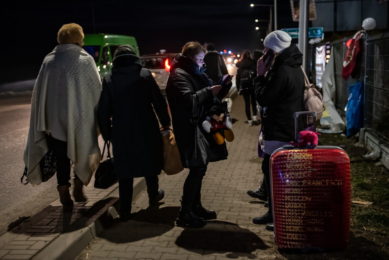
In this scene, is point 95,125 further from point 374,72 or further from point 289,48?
point 374,72

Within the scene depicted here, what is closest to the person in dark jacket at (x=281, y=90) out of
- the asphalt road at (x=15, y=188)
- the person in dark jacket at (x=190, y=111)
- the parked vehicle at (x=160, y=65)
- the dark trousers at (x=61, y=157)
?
the person in dark jacket at (x=190, y=111)

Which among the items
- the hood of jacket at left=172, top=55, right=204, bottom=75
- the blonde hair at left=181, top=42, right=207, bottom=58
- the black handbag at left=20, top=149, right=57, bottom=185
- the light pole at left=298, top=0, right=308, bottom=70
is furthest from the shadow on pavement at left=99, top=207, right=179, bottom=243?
the light pole at left=298, top=0, right=308, bottom=70

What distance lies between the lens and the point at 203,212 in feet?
16.6

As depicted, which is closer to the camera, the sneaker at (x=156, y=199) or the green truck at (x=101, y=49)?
the sneaker at (x=156, y=199)

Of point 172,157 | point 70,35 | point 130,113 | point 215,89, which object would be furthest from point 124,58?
point 172,157

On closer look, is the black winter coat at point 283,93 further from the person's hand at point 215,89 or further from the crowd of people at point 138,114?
the person's hand at point 215,89

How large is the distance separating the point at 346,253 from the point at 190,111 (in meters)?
1.83

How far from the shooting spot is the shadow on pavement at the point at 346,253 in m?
3.92

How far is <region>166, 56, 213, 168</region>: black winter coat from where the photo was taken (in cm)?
452

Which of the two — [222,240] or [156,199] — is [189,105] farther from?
[156,199]

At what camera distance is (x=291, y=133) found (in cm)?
447

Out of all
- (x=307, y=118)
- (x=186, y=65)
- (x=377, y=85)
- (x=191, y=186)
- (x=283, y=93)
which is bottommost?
(x=191, y=186)

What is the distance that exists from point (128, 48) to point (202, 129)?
112cm

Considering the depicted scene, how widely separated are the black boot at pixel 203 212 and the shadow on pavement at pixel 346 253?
43.4 inches
